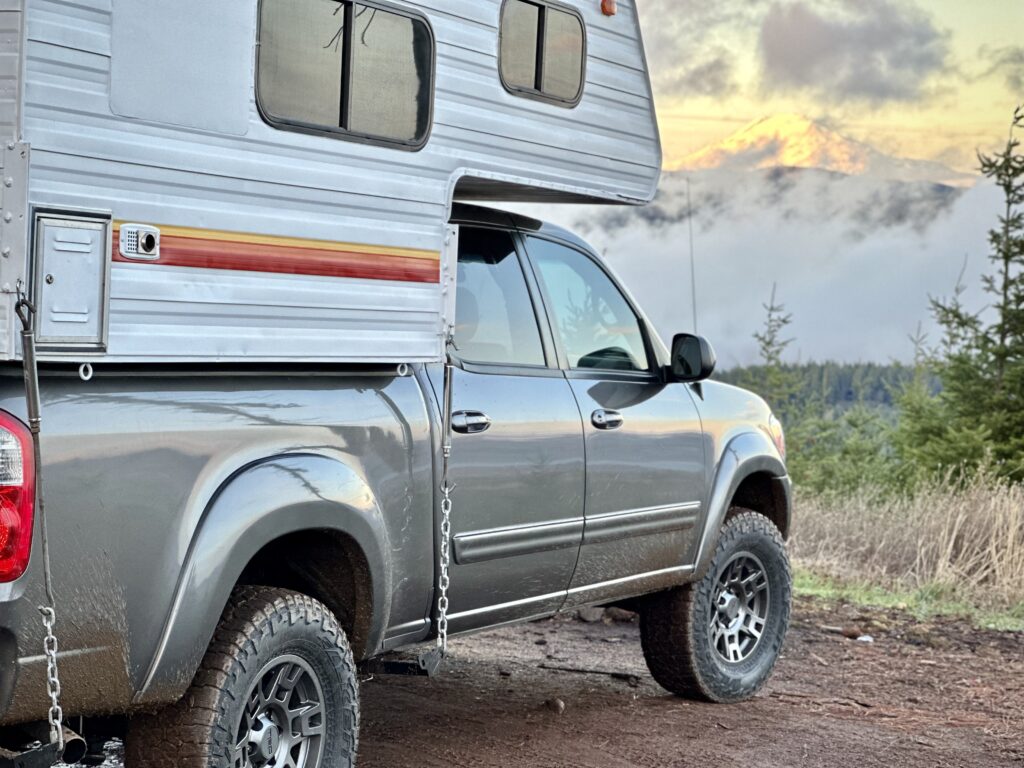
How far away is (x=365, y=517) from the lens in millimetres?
4301

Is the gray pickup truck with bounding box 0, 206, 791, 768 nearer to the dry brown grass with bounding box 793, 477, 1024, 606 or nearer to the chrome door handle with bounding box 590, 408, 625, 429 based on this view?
the chrome door handle with bounding box 590, 408, 625, 429

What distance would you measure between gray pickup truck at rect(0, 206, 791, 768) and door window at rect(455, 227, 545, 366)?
11 mm

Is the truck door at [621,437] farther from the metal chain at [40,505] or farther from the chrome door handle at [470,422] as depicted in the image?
the metal chain at [40,505]

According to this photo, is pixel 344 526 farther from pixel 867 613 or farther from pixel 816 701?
pixel 867 613

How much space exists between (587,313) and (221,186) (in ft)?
7.43

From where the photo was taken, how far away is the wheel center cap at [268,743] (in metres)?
4.05

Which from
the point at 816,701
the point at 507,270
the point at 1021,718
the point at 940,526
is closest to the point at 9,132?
the point at 507,270

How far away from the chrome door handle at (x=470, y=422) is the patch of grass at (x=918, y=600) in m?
5.01

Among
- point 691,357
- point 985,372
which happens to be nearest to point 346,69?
point 691,357

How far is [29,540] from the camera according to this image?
10.9ft

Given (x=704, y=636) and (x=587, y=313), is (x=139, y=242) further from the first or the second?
(x=704, y=636)

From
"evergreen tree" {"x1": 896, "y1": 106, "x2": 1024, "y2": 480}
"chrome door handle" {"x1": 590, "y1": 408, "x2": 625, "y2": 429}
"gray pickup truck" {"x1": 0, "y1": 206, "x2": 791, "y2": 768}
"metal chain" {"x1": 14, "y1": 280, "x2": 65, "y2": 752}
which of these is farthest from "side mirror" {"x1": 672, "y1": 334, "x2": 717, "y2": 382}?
"evergreen tree" {"x1": 896, "y1": 106, "x2": 1024, "y2": 480}

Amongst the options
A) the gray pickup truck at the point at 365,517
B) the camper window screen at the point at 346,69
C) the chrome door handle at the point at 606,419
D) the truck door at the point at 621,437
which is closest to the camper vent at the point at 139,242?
the gray pickup truck at the point at 365,517

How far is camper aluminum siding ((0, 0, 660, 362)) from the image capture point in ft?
11.3
